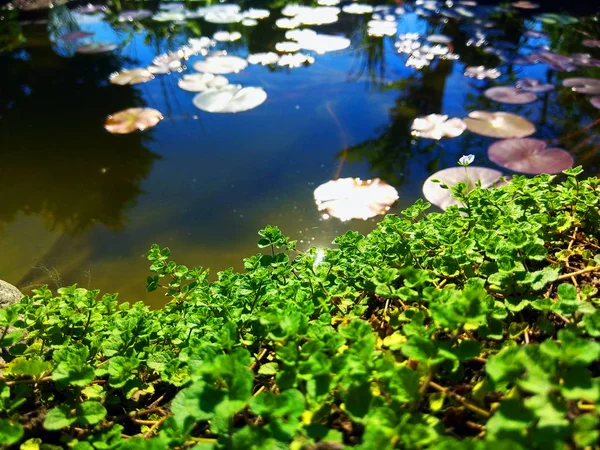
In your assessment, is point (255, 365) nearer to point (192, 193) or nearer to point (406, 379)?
point (406, 379)

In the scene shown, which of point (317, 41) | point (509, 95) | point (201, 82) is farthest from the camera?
point (317, 41)

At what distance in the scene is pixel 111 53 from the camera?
4289mm

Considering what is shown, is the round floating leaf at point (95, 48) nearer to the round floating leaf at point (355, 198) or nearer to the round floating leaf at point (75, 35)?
the round floating leaf at point (75, 35)

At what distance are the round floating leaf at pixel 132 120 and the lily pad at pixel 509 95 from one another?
2.56 meters

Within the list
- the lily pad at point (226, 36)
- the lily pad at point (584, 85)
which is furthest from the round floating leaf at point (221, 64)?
the lily pad at point (584, 85)

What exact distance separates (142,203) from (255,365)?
179cm

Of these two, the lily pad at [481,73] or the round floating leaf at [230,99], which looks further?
the lily pad at [481,73]

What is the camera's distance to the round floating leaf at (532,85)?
11.3 ft

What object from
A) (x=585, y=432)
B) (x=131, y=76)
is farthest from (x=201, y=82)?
(x=585, y=432)

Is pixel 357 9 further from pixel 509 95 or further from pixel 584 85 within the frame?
pixel 584 85

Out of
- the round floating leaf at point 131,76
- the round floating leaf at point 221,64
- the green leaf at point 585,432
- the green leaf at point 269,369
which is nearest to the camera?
the green leaf at point 585,432

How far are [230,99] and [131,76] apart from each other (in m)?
1.06

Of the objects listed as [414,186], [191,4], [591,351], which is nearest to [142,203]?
[414,186]

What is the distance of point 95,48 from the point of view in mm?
4348
